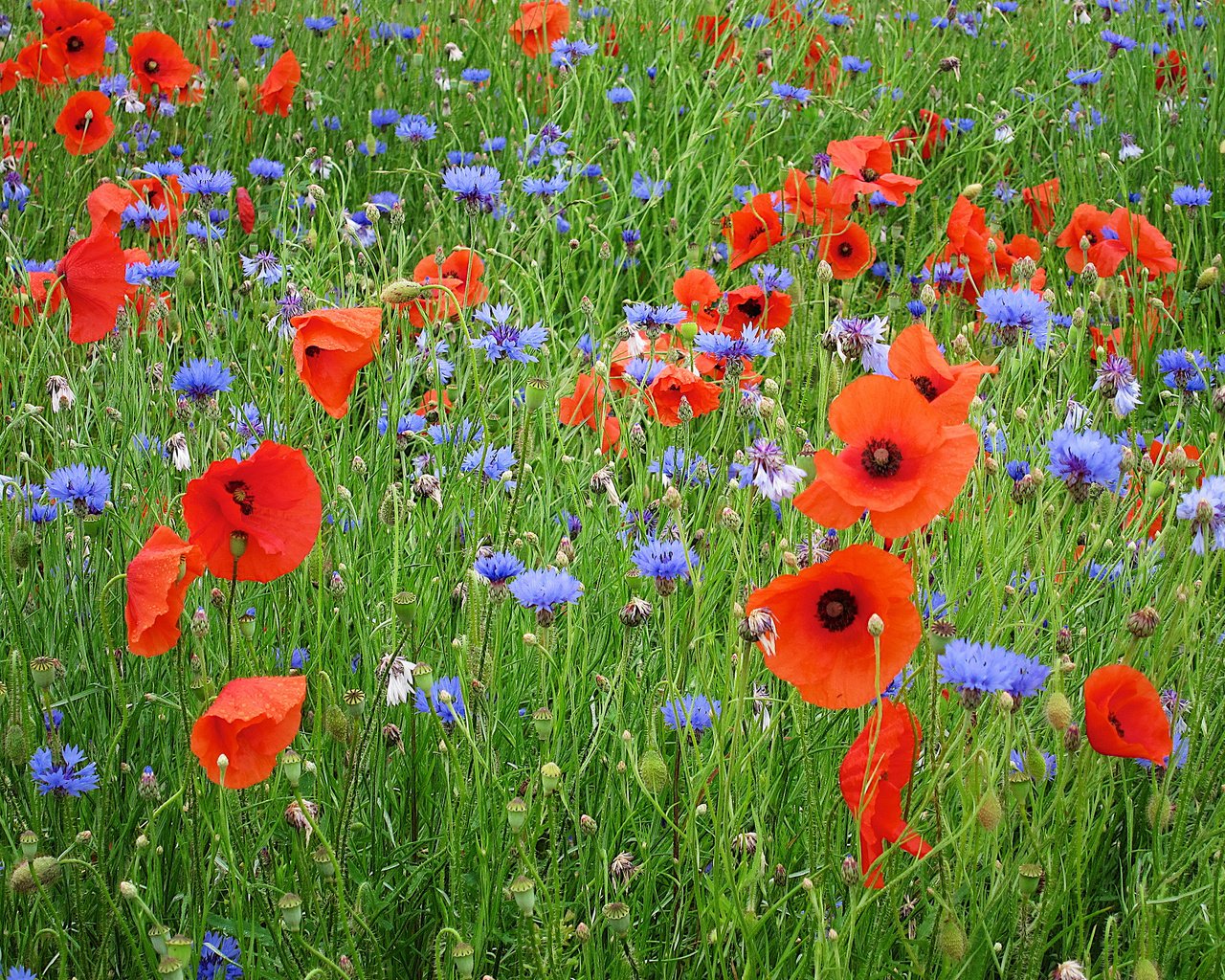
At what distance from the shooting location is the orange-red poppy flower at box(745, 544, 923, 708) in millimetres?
1197

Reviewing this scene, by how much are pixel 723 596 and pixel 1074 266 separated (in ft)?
4.23

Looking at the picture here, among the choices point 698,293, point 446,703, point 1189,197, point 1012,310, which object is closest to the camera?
point 446,703

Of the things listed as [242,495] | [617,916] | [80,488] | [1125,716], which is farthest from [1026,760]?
[80,488]

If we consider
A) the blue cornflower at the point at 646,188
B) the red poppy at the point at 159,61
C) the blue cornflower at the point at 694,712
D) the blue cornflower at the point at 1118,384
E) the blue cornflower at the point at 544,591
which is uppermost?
the red poppy at the point at 159,61

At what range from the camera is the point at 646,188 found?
9.60ft

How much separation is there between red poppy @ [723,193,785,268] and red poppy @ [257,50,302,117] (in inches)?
52.7

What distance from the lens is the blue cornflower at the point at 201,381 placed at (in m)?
1.64

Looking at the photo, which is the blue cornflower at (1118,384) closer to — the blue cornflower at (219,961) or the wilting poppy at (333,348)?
the wilting poppy at (333,348)

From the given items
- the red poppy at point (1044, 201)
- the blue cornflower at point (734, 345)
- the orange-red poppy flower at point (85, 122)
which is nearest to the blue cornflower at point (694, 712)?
the blue cornflower at point (734, 345)

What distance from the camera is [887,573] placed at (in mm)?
1188

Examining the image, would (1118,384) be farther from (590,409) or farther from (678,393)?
(590,409)

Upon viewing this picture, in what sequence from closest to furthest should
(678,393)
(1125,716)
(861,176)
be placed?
(1125,716) < (678,393) < (861,176)

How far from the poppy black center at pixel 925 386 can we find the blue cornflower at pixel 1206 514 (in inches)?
12.0

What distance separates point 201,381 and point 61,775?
58 centimetres
